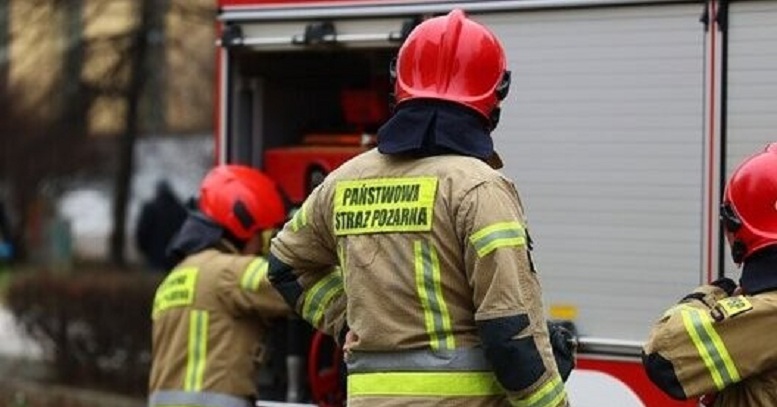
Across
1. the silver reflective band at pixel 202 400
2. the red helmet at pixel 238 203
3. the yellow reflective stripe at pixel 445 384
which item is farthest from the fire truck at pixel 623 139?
the yellow reflective stripe at pixel 445 384

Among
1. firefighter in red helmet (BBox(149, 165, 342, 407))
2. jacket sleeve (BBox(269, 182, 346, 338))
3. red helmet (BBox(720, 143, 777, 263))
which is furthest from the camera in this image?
firefighter in red helmet (BBox(149, 165, 342, 407))

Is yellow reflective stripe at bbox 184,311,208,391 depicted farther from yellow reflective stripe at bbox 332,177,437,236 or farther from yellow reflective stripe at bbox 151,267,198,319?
yellow reflective stripe at bbox 332,177,437,236

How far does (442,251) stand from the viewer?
13.1ft

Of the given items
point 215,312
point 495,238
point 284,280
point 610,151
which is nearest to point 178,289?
point 215,312

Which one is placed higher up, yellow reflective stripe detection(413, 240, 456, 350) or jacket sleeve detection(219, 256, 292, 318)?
yellow reflective stripe detection(413, 240, 456, 350)

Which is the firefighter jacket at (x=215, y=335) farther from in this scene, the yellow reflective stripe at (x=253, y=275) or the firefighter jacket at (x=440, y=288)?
the firefighter jacket at (x=440, y=288)

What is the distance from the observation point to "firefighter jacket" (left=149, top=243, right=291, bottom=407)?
224 inches

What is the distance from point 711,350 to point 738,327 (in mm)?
88

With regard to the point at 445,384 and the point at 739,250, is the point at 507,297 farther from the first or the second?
the point at 739,250

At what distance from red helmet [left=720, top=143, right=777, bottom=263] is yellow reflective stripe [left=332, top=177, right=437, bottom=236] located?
79 cm

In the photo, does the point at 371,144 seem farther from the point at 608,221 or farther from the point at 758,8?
the point at 758,8

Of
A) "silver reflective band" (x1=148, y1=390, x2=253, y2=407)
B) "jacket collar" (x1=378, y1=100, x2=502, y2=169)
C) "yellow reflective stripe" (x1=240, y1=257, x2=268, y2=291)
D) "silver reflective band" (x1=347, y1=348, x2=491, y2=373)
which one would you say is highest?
"jacket collar" (x1=378, y1=100, x2=502, y2=169)

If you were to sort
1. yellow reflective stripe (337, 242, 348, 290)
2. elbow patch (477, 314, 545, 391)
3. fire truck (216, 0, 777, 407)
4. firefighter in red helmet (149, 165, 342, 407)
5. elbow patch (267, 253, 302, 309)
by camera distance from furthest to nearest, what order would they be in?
firefighter in red helmet (149, 165, 342, 407)
fire truck (216, 0, 777, 407)
elbow patch (267, 253, 302, 309)
yellow reflective stripe (337, 242, 348, 290)
elbow patch (477, 314, 545, 391)

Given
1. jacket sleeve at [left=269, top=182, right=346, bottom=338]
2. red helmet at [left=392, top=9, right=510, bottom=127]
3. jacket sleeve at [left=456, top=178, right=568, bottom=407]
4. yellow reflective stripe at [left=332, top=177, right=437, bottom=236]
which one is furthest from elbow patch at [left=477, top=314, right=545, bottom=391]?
jacket sleeve at [left=269, top=182, right=346, bottom=338]
